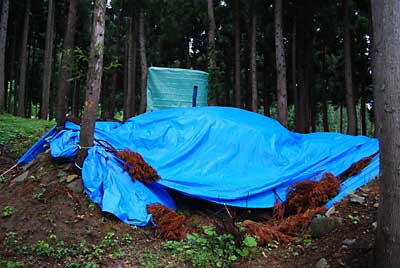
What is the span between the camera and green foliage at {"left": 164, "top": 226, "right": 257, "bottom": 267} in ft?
13.0

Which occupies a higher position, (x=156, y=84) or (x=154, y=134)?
(x=156, y=84)

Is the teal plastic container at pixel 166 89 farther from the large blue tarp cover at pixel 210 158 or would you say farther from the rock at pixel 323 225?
the rock at pixel 323 225

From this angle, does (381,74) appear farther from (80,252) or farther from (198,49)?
(198,49)

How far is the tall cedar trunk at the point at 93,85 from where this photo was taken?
575cm

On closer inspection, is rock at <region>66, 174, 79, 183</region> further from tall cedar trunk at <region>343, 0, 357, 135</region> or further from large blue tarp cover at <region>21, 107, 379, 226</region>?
tall cedar trunk at <region>343, 0, 357, 135</region>

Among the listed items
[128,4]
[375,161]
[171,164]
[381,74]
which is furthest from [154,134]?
[128,4]

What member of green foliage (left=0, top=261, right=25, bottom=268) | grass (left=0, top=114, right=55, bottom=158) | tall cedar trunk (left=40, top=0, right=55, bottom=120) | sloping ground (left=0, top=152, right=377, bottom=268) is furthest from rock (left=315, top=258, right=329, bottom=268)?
tall cedar trunk (left=40, top=0, right=55, bottom=120)

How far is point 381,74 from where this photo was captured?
3.01 m

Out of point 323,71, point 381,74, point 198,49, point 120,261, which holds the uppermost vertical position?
point 198,49

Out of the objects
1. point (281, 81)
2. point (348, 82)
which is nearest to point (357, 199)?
point (281, 81)

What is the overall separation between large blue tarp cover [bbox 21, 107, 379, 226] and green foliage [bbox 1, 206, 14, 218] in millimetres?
1045

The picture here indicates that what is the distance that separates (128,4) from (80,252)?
12186 mm

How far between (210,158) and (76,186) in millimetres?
2325

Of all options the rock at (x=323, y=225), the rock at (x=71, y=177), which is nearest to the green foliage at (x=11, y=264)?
the rock at (x=71, y=177)
